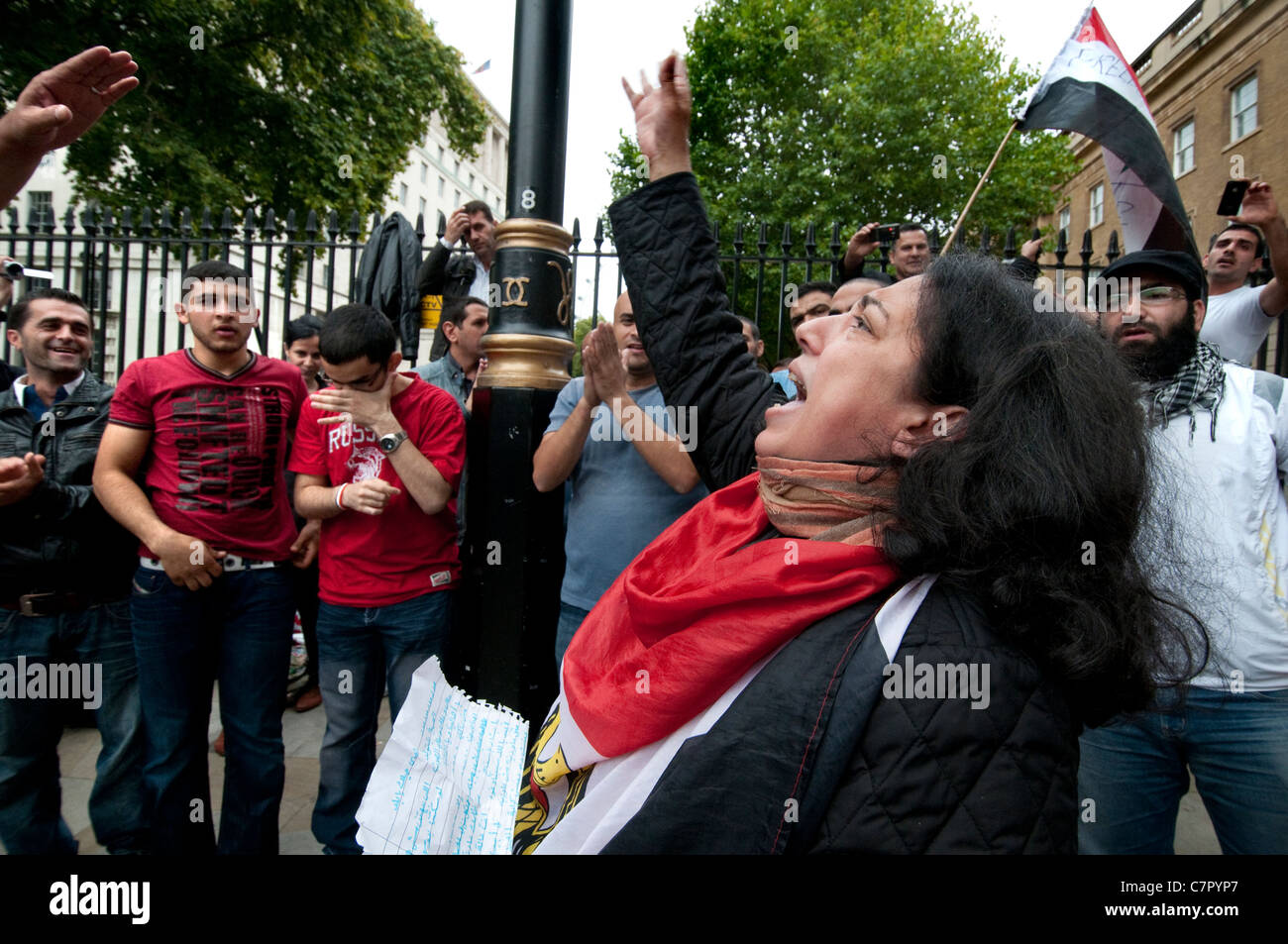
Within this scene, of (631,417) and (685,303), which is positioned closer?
(685,303)

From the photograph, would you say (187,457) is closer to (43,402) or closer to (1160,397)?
(43,402)

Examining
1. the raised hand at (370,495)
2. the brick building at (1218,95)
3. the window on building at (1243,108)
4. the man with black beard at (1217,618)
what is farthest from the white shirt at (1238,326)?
the window on building at (1243,108)

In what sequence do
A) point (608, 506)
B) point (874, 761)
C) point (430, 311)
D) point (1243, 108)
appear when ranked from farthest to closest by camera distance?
point (1243, 108), point (430, 311), point (608, 506), point (874, 761)

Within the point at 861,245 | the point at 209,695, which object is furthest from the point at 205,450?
the point at 861,245

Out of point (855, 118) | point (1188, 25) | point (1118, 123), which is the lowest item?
point (1118, 123)

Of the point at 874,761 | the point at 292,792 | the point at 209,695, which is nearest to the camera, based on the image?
the point at 874,761

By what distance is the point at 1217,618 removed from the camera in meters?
2.09

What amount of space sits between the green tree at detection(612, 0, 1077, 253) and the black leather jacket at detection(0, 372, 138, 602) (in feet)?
49.3

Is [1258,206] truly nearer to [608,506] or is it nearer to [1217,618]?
[1217,618]

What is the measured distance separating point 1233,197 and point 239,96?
44.7ft

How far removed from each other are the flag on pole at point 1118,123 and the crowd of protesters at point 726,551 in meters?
0.49

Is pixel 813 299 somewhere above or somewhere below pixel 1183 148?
below
